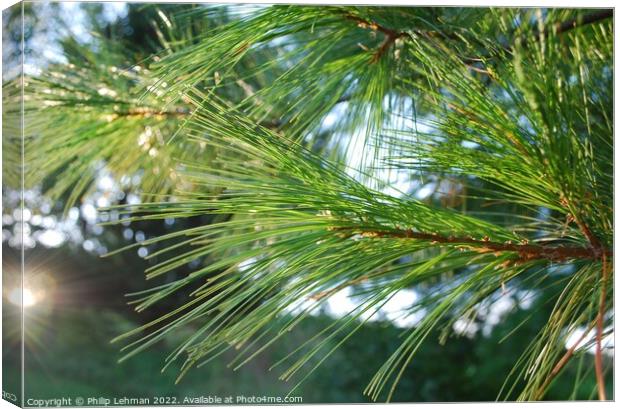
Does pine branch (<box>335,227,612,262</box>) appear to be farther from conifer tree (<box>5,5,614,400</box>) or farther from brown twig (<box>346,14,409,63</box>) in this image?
brown twig (<box>346,14,409,63</box>)

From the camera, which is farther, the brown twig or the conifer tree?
the brown twig

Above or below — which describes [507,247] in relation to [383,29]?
below

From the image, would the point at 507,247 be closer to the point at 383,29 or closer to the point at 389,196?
the point at 389,196

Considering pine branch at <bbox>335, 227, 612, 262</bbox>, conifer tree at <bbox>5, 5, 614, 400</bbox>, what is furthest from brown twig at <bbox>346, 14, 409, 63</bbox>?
pine branch at <bbox>335, 227, 612, 262</bbox>

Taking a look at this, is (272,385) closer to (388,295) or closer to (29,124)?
(29,124)

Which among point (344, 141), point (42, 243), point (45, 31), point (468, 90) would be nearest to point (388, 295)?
point (468, 90)

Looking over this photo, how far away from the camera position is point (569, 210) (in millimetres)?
479

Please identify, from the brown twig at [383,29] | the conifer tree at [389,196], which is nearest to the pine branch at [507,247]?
the conifer tree at [389,196]

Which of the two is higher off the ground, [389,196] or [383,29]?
[383,29]

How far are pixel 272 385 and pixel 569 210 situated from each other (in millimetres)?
3006

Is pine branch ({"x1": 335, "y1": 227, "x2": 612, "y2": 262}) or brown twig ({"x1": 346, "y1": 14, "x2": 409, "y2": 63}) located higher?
brown twig ({"x1": 346, "y1": 14, "x2": 409, "y2": 63})

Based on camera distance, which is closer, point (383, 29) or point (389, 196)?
point (389, 196)

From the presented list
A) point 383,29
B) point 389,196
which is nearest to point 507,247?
point 389,196

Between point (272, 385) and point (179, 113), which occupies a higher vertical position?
point (179, 113)
